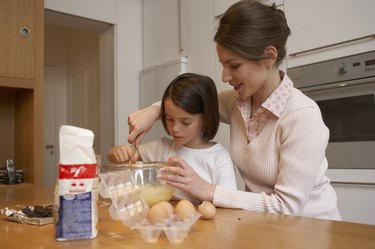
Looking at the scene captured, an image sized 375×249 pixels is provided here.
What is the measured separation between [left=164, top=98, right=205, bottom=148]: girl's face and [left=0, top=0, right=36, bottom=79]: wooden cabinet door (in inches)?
52.8

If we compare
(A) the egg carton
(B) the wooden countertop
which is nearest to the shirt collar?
(B) the wooden countertop

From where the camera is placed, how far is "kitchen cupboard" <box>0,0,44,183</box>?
2.13 meters

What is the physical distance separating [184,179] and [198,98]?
0.41m

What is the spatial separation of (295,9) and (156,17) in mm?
1460

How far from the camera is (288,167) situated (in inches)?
34.3

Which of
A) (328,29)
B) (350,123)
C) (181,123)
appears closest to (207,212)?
(181,123)

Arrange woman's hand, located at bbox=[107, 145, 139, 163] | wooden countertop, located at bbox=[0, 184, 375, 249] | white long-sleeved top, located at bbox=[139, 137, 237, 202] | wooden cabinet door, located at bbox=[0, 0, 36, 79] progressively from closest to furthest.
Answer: wooden countertop, located at bbox=[0, 184, 375, 249] < woman's hand, located at bbox=[107, 145, 139, 163] < white long-sleeved top, located at bbox=[139, 137, 237, 202] < wooden cabinet door, located at bbox=[0, 0, 36, 79]

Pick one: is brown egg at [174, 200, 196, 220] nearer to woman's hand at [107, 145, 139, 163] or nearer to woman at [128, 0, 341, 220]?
woman at [128, 0, 341, 220]

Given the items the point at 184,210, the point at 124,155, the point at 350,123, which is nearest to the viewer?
the point at 184,210

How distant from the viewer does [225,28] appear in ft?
3.22

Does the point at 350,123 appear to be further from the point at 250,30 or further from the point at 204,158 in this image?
the point at 250,30

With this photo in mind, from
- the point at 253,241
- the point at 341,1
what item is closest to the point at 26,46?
the point at 341,1

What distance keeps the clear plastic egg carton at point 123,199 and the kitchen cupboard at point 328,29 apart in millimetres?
1632

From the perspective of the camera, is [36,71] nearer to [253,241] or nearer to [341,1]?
[341,1]
